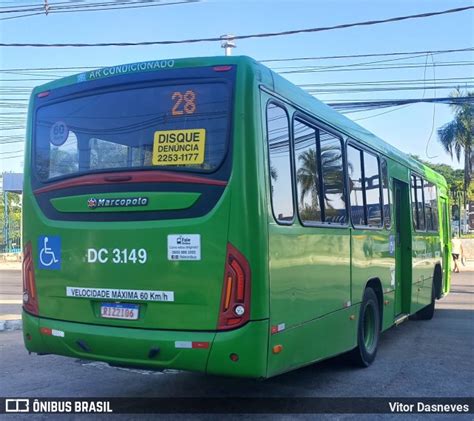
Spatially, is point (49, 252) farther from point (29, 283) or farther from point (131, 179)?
point (131, 179)

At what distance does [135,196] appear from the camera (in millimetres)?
4910

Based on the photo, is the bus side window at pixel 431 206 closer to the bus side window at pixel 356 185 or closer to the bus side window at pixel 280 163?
the bus side window at pixel 356 185

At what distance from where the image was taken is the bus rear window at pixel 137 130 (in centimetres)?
473

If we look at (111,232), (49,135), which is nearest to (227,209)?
(111,232)

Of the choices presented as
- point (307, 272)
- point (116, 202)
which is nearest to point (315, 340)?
point (307, 272)

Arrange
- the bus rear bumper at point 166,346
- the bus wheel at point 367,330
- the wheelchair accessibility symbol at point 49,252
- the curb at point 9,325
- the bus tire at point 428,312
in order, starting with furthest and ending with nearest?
the bus tire at point 428,312 → the curb at point 9,325 → the bus wheel at point 367,330 → the wheelchair accessibility symbol at point 49,252 → the bus rear bumper at point 166,346

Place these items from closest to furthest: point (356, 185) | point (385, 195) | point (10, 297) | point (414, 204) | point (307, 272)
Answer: point (307, 272)
point (356, 185)
point (385, 195)
point (414, 204)
point (10, 297)

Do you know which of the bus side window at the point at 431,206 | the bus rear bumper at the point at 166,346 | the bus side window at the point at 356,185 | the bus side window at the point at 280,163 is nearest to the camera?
the bus rear bumper at the point at 166,346

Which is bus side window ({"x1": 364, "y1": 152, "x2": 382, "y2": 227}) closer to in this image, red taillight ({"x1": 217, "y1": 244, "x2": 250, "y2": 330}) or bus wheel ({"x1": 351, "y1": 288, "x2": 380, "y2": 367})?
bus wheel ({"x1": 351, "y1": 288, "x2": 380, "y2": 367})

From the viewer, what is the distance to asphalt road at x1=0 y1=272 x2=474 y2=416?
6.01m

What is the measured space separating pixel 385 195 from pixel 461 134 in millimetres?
34167

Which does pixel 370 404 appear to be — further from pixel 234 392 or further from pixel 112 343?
pixel 112 343

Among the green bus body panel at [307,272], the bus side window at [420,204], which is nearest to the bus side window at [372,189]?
the green bus body panel at [307,272]

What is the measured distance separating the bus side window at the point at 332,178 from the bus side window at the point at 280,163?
34.9 inches
